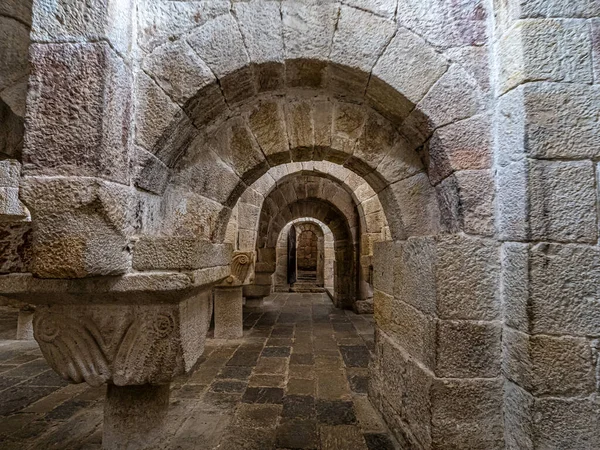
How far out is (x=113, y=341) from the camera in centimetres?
149

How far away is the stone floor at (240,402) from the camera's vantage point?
6.35ft

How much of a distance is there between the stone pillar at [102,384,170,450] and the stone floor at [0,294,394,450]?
0.13 meters

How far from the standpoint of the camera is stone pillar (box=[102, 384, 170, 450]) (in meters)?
1.69

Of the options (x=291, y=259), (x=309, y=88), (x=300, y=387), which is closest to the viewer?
(x=309, y=88)

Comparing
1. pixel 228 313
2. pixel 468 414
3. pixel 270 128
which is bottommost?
pixel 228 313

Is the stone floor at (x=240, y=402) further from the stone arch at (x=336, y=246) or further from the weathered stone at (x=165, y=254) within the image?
the stone arch at (x=336, y=246)

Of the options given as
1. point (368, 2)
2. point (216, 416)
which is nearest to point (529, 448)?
point (216, 416)

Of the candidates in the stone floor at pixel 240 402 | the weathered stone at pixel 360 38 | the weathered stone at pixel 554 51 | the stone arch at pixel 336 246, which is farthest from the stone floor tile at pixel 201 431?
the stone arch at pixel 336 246

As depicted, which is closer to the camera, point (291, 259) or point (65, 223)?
point (65, 223)

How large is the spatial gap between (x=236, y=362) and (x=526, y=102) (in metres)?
3.24

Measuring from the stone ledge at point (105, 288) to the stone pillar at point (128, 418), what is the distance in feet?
2.00

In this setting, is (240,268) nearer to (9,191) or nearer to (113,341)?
(9,191)

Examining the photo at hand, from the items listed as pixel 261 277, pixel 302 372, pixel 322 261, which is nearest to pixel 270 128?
pixel 302 372

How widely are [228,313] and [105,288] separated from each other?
298 centimetres
